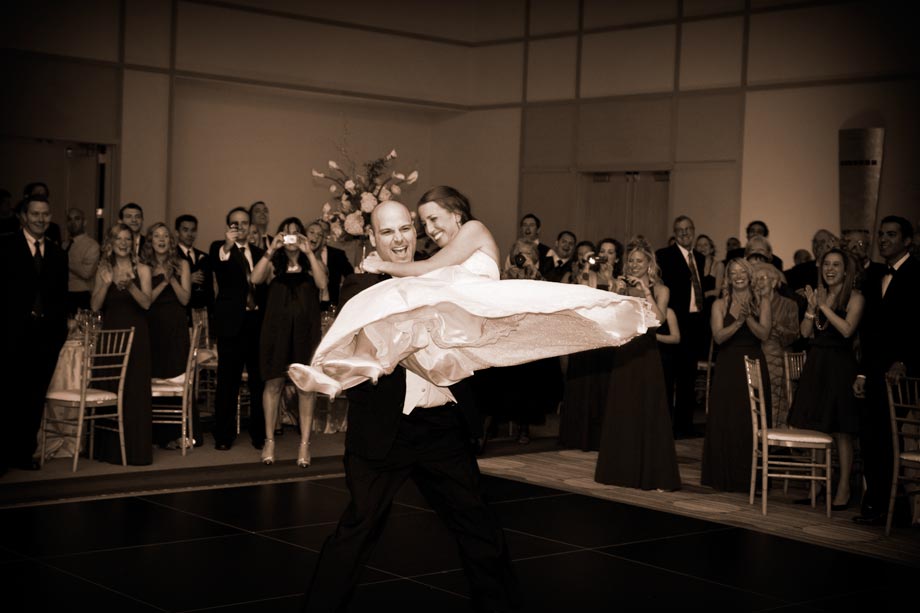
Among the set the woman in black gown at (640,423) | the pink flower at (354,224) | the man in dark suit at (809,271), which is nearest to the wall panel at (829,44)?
the man in dark suit at (809,271)

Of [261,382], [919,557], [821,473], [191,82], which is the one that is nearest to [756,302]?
[821,473]

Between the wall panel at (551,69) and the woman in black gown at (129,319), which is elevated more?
the wall panel at (551,69)

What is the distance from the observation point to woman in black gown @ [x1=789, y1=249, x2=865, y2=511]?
7.34 metres

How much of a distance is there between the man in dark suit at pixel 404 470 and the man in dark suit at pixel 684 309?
6.39m

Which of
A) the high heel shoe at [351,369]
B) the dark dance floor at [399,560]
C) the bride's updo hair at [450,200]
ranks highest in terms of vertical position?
the bride's updo hair at [450,200]

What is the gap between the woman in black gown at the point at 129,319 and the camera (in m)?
7.98

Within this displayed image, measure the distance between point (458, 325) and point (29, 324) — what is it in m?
4.45

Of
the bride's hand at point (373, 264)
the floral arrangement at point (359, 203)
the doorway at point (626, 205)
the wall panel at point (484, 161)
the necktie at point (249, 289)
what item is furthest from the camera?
the wall panel at point (484, 161)

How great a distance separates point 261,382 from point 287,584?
3645mm

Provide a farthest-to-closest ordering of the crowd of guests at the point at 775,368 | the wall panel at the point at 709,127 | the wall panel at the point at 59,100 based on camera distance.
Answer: the wall panel at the point at 709,127 → the wall panel at the point at 59,100 → the crowd of guests at the point at 775,368

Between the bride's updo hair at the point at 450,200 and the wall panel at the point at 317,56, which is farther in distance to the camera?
the wall panel at the point at 317,56

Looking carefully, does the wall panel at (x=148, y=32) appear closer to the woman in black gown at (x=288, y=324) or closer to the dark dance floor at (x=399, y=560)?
the woman in black gown at (x=288, y=324)

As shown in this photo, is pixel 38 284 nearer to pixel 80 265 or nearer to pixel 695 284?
pixel 80 265

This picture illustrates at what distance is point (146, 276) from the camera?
26.6 feet
